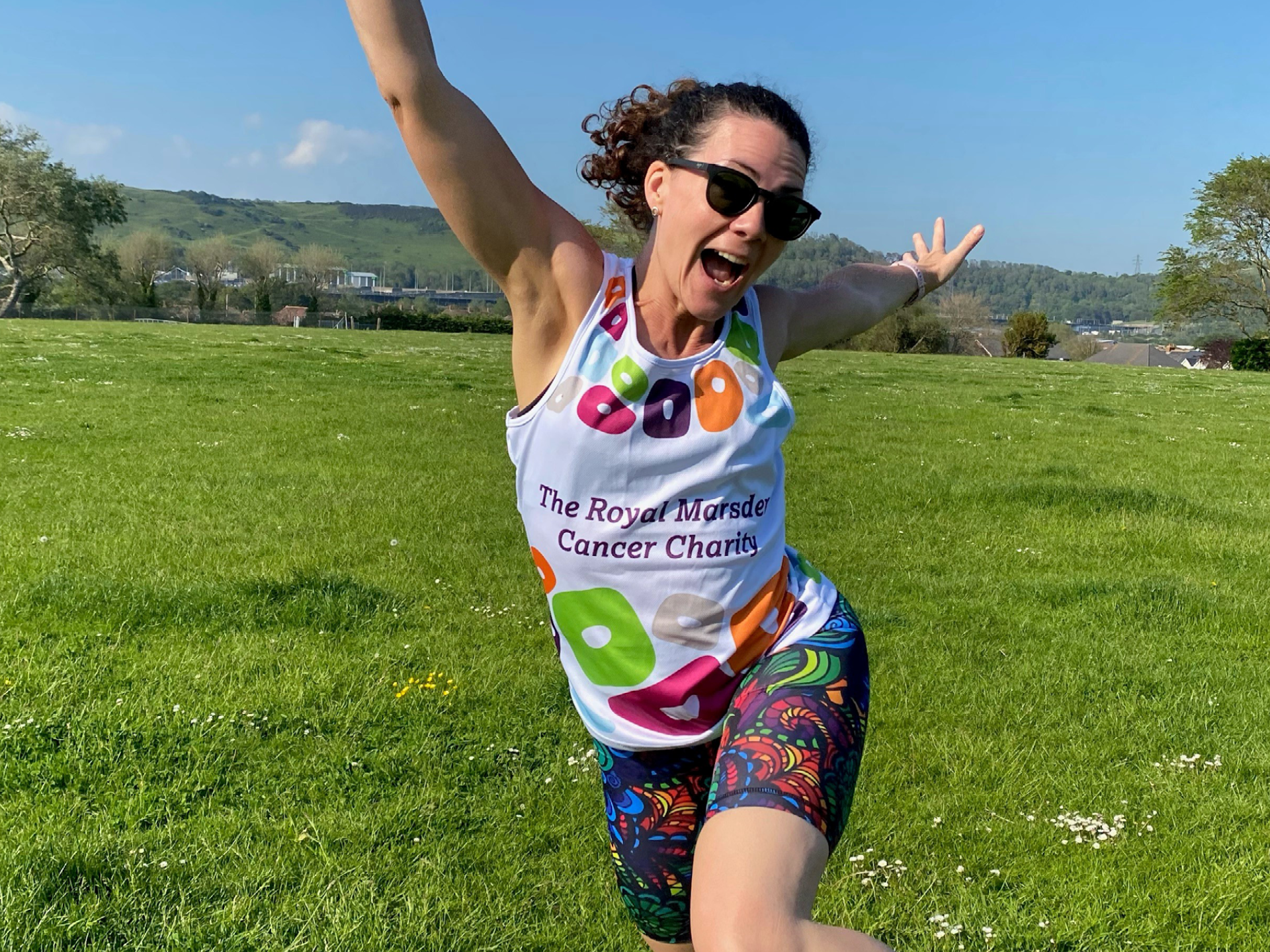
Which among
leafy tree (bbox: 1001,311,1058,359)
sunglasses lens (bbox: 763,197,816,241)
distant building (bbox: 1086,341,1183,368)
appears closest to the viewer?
sunglasses lens (bbox: 763,197,816,241)

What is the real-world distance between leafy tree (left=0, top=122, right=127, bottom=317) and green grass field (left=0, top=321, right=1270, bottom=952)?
77.1 m

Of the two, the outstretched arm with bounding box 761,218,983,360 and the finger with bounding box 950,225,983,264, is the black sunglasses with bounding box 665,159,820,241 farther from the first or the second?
the finger with bounding box 950,225,983,264

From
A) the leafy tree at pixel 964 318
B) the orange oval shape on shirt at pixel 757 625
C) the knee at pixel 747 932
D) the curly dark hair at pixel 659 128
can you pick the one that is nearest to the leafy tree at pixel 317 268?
the leafy tree at pixel 964 318

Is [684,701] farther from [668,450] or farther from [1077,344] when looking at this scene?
[1077,344]

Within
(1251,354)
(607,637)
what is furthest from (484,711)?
(1251,354)

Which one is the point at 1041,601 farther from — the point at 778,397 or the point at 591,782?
the point at 778,397

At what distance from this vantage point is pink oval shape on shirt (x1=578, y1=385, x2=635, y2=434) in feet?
8.59

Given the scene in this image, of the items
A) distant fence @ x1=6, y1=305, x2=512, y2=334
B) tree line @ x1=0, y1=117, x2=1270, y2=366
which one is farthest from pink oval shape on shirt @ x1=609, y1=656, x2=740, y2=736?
distant fence @ x1=6, y1=305, x2=512, y2=334

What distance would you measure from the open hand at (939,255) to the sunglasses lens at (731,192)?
5.77 feet

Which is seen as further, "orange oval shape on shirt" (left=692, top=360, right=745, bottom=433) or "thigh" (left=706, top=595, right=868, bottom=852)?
"orange oval shape on shirt" (left=692, top=360, right=745, bottom=433)

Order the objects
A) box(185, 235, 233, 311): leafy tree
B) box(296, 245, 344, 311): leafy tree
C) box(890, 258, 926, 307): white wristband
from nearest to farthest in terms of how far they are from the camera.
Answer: box(890, 258, 926, 307): white wristband
box(185, 235, 233, 311): leafy tree
box(296, 245, 344, 311): leafy tree

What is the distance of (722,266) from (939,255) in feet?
6.79

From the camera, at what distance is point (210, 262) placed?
130750 mm

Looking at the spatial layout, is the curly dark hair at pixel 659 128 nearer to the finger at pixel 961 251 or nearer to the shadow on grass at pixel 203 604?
the finger at pixel 961 251
